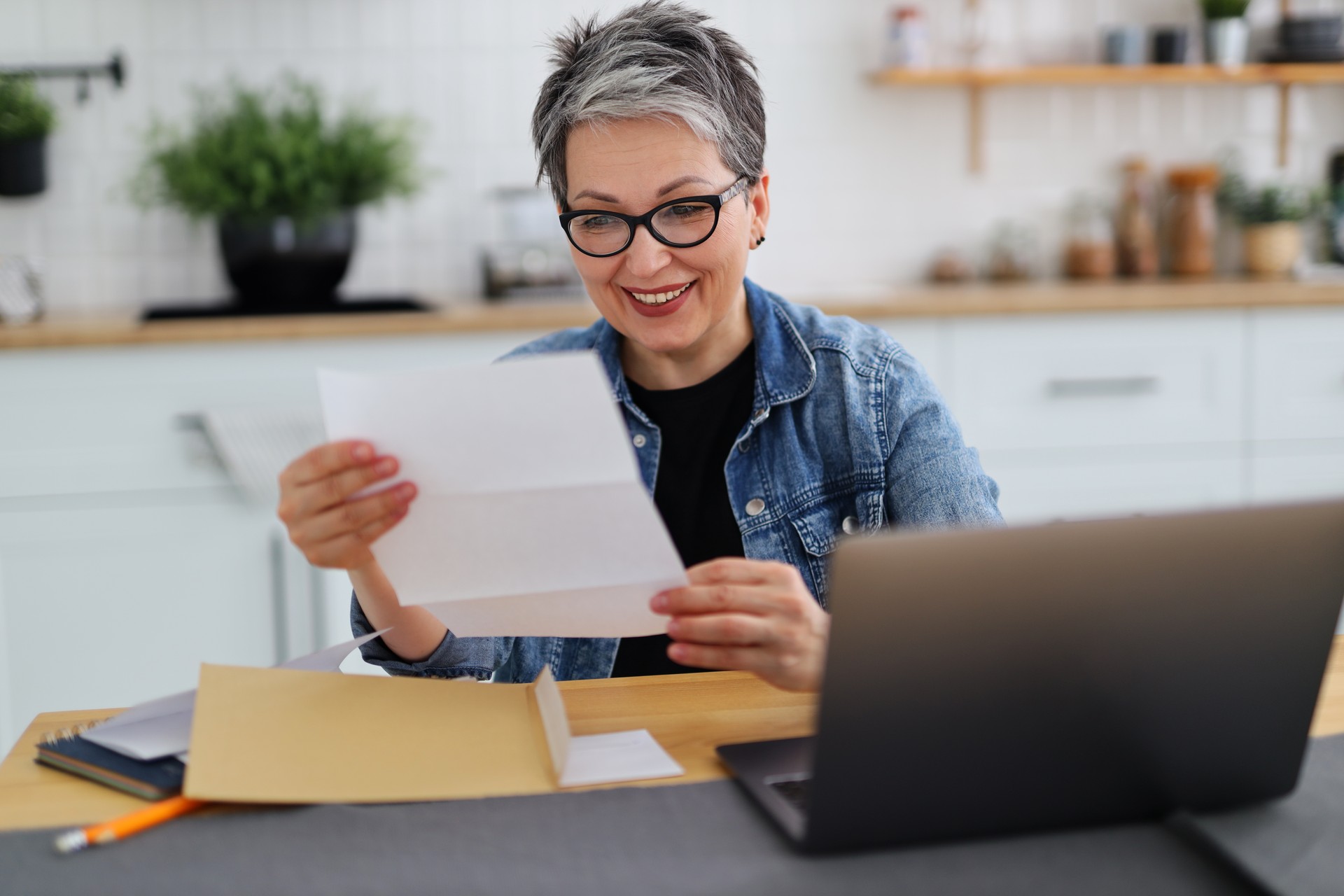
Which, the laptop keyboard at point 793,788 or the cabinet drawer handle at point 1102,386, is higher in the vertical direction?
the laptop keyboard at point 793,788

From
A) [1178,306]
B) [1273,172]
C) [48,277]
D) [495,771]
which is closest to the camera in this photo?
A: [495,771]

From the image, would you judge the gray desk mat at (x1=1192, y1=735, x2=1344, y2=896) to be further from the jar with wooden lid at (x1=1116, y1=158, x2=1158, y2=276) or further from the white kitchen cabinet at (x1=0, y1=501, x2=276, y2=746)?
the jar with wooden lid at (x1=1116, y1=158, x2=1158, y2=276)

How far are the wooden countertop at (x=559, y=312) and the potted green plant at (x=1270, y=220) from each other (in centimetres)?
27

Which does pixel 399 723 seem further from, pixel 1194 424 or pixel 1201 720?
pixel 1194 424

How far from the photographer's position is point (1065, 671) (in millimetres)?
659

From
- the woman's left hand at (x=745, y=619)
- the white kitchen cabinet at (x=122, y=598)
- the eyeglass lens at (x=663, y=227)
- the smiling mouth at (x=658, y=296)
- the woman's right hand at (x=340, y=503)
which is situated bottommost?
the white kitchen cabinet at (x=122, y=598)

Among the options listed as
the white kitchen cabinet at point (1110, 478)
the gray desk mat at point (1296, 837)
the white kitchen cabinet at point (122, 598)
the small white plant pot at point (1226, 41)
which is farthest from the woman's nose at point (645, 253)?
the small white plant pot at point (1226, 41)

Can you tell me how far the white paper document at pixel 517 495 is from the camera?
75 cm

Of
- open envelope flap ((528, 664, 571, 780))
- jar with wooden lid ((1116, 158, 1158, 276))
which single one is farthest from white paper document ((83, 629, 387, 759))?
jar with wooden lid ((1116, 158, 1158, 276))

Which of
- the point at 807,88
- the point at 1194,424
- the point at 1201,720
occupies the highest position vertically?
the point at 807,88

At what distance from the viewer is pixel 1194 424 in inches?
101

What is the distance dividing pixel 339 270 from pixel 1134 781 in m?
2.16

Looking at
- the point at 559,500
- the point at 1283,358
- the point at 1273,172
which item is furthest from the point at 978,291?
the point at 559,500

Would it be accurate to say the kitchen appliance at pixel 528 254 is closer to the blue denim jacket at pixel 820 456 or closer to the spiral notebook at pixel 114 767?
the blue denim jacket at pixel 820 456
